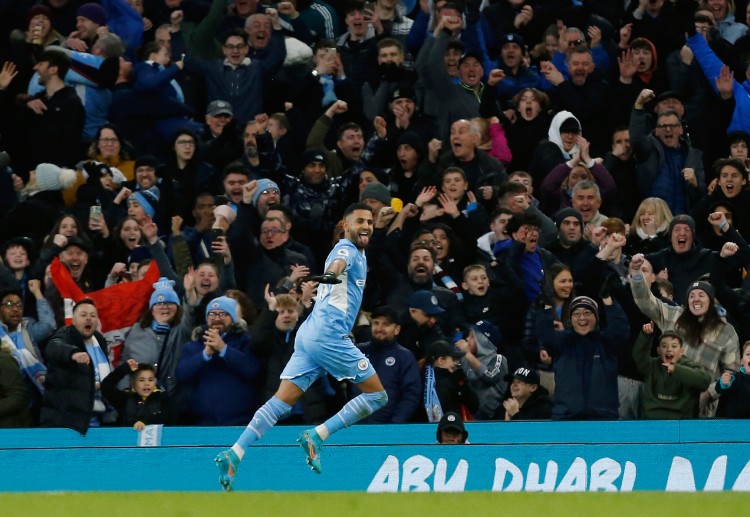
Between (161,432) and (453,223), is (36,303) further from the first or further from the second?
(453,223)

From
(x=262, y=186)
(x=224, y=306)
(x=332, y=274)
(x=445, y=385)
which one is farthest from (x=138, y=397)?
(x=332, y=274)

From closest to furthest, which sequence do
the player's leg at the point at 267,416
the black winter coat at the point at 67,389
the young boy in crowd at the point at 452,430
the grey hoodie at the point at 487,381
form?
the player's leg at the point at 267,416, the young boy in crowd at the point at 452,430, the black winter coat at the point at 67,389, the grey hoodie at the point at 487,381

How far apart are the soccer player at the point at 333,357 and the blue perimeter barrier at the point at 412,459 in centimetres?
113

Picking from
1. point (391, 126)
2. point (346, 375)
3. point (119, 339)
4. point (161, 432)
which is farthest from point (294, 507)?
point (391, 126)

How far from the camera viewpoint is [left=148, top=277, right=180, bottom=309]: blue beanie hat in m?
15.5

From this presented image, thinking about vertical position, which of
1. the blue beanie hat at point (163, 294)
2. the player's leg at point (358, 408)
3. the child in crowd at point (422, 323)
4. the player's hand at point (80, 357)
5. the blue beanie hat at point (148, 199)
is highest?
the player's leg at point (358, 408)

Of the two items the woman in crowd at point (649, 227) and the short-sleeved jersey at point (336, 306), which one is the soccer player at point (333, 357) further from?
the woman in crowd at point (649, 227)

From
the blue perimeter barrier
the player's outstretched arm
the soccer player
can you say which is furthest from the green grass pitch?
the blue perimeter barrier

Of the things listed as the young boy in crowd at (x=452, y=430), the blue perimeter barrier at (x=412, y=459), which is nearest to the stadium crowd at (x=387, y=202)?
the blue perimeter barrier at (x=412, y=459)

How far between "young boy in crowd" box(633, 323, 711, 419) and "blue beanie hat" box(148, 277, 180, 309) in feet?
14.3

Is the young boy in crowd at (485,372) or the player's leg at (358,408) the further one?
the young boy in crowd at (485,372)

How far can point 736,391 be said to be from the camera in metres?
14.3

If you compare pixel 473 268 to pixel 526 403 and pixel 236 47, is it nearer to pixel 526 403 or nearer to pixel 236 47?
pixel 526 403

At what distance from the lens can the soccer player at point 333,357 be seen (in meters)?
12.5
